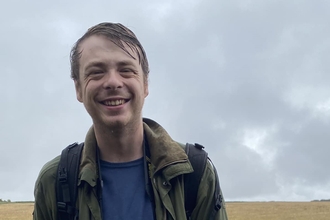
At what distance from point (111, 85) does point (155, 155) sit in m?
0.60

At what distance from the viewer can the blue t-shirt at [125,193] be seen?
301 centimetres

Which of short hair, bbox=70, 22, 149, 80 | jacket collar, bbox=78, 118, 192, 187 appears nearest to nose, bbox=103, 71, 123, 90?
short hair, bbox=70, 22, 149, 80

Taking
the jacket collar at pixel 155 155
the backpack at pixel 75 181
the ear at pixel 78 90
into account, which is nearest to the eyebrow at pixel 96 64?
the ear at pixel 78 90

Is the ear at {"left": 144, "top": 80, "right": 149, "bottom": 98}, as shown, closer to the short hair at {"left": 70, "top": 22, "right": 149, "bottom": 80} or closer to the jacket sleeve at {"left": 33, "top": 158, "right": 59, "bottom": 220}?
the short hair at {"left": 70, "top": 22, "right": 149, "bottom": 80}

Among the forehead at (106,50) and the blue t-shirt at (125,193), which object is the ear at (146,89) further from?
the blue t-shirt at (125,193)

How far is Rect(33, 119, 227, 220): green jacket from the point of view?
3.02 m

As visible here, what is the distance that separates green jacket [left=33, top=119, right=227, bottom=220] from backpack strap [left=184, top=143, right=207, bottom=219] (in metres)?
0.03

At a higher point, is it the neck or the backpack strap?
the neck

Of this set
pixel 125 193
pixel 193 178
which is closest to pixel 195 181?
pixel 193 178

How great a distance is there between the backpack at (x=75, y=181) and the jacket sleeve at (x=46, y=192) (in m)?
0.05

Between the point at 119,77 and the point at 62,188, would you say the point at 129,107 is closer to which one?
the point at 119,77

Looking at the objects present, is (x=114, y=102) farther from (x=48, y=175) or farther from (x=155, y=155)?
(x=48, y=175)

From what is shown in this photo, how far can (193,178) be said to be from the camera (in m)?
3.16

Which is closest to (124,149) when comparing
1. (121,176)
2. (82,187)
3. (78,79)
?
(121,176)
